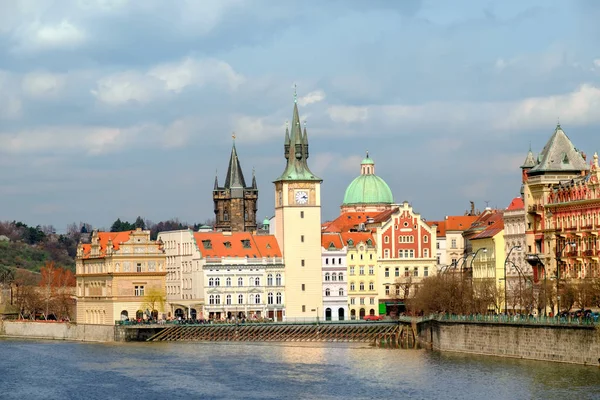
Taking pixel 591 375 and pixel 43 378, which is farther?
pixel 43 378

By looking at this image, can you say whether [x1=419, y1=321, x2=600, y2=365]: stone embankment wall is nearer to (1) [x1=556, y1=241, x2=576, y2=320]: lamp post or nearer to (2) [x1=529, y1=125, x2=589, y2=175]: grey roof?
(1) [x1=556, y1=241, x2=576, y2=320]: lamp post

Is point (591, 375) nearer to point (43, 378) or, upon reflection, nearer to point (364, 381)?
point (364, 381)

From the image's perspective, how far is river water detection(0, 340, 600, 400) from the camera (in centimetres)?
10250

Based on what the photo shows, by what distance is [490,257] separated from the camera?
554ft

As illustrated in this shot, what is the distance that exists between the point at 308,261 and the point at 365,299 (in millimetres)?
8029

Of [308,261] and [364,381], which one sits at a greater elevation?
[308,261]

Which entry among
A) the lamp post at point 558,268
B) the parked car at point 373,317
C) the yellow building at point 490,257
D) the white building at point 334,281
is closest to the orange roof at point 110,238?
the white building at point 334,281

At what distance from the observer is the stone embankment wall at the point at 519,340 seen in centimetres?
10919

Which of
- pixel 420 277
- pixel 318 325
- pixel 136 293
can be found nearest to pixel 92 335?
pixel 136 293

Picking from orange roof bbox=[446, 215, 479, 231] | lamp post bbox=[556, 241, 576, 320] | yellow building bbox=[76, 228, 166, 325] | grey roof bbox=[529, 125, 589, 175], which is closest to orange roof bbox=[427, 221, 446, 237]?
orange roof bbox=[446, 215, 479, 231]

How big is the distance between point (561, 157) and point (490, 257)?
22.0 meters

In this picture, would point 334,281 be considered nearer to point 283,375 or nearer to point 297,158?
point 297,158

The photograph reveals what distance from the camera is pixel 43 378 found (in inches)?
4636

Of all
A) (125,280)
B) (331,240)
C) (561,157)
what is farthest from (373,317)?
(561,157)
